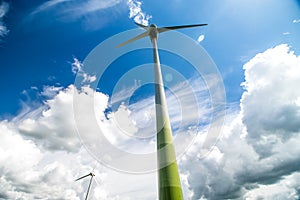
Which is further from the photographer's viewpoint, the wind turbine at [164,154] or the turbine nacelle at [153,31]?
the turbine nacelle at [153,31]

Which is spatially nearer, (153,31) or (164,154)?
(164,154)

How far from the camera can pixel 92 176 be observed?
3278 inches

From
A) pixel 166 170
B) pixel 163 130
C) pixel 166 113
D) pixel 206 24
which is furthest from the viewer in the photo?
pixel 206 24

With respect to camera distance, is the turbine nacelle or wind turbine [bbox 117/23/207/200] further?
the turbine nacelle

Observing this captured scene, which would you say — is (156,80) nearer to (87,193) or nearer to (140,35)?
(140,35)

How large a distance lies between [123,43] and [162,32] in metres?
11.8

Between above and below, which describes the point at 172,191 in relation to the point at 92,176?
below

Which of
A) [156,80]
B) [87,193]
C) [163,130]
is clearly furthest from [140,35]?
[87,193]

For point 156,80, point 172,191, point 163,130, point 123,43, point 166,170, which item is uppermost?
point 123,43

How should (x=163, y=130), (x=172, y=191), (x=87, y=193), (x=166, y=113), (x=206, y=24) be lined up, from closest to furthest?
(x=172, y=191), (x=163, y=130), (x=166, y=113), (x=206, y=24), (x=87, y=193)

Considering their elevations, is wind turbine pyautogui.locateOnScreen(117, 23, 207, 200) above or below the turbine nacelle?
below

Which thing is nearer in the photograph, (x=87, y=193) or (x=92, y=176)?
(x=87, y=193)

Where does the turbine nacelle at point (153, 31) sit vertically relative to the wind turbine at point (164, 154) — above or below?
above

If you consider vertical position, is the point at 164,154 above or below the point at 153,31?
below
